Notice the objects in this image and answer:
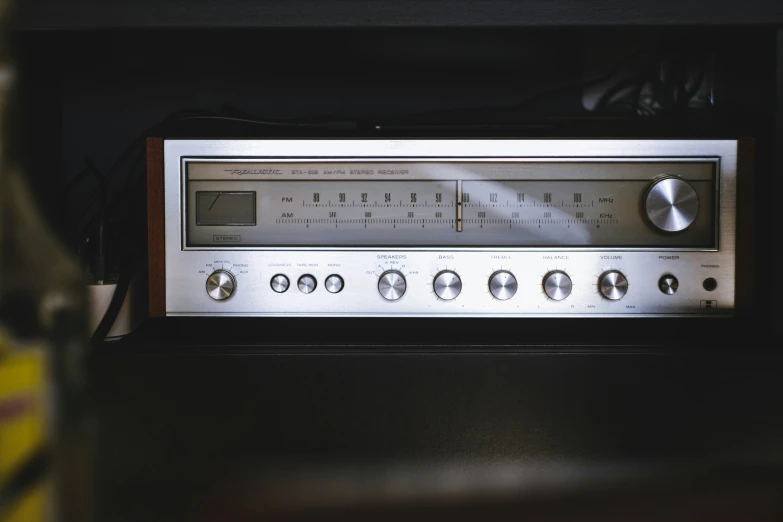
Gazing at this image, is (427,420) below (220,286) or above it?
below

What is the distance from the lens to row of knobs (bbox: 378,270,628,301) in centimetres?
55

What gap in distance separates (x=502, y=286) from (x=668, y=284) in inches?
6.2

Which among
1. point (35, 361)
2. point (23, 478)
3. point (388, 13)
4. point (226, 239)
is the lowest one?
point (23, 478)

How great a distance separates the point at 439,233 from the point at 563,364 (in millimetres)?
169

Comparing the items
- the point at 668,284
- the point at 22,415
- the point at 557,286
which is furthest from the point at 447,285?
the point at 22,415

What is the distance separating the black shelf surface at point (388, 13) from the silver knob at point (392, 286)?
228 millimetres

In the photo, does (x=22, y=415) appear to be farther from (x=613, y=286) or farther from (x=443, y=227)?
(x=613, y=286)

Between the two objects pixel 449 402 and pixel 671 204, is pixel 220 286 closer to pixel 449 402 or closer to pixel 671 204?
pixel 449 402

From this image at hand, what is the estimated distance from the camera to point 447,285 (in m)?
0.55

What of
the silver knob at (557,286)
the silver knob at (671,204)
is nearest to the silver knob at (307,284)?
the silver knob at (557,286)

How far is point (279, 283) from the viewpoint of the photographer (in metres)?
0.56

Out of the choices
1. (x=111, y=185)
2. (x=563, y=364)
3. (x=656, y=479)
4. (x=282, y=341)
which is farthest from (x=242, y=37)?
(x=656, y=479)

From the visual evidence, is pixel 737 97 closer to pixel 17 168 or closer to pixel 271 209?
pixel 271 209

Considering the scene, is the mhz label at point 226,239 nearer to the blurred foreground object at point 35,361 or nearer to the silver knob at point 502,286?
the blurred foreground object at point 35,361
